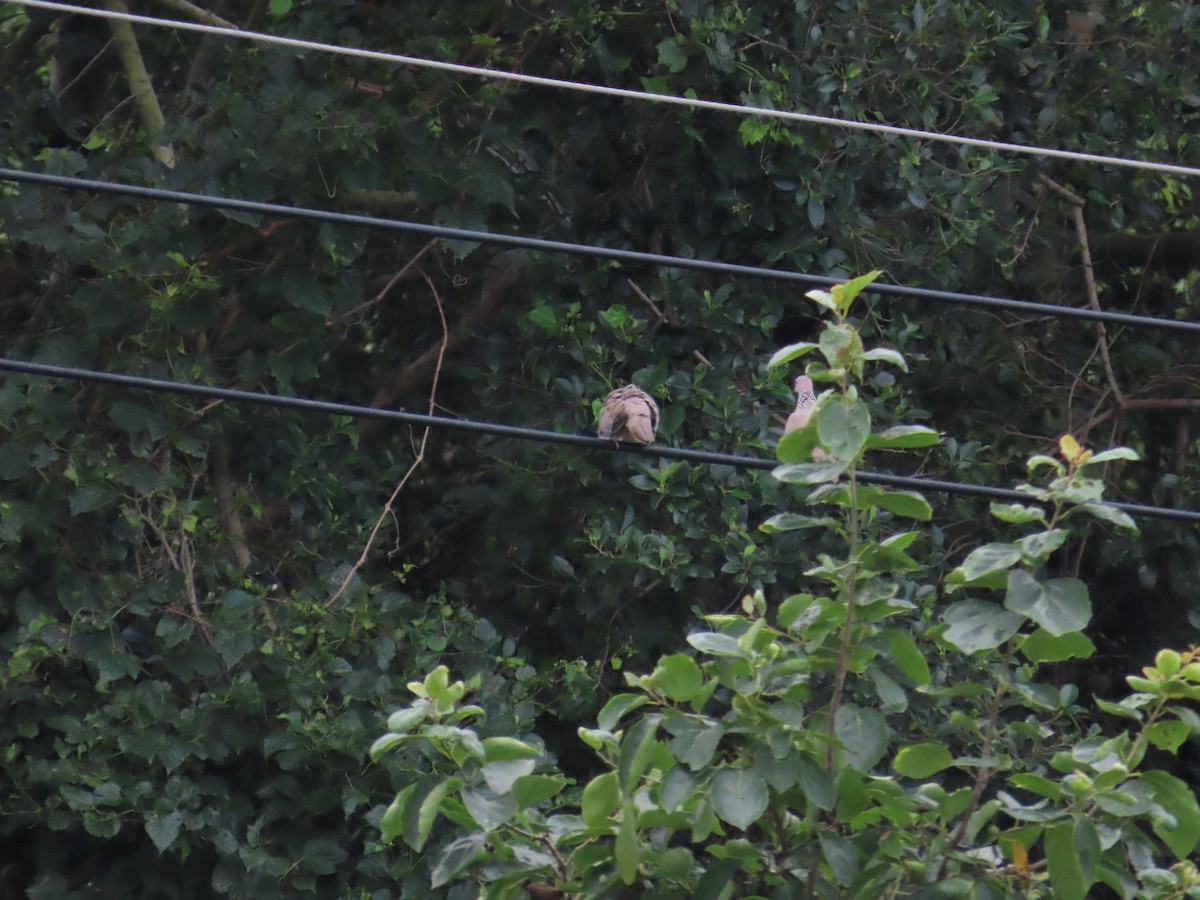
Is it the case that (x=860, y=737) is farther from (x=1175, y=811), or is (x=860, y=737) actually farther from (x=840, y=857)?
(x=1175, y=811)

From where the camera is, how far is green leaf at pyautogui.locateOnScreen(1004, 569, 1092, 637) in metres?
2.29

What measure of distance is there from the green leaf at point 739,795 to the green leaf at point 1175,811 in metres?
0.56

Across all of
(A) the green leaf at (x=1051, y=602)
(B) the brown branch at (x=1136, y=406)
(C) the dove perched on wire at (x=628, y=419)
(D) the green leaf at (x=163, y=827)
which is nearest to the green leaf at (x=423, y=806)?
(A) the green leaf at (x=1051, y=602)

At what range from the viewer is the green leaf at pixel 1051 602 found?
229cm

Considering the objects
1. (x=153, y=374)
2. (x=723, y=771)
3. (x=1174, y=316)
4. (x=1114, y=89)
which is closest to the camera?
(x=723, y=771)

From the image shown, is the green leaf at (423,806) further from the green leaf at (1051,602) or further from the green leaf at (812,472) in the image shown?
the green leaf at (1051,602)

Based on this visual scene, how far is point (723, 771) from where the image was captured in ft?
7.76


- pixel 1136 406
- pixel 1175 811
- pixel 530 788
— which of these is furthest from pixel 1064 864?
pixel 1136 406

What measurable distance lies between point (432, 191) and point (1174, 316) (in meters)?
3.02

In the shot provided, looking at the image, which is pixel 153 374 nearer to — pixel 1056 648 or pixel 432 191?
pixel 432 191

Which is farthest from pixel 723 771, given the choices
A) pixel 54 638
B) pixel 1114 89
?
pixel 1114 89

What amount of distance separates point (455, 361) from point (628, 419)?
6.07 ft

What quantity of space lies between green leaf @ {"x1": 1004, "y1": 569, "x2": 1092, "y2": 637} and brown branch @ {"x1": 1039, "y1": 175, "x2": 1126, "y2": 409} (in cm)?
381

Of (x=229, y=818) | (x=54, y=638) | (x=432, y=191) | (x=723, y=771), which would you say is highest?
(x=723, y=771)
